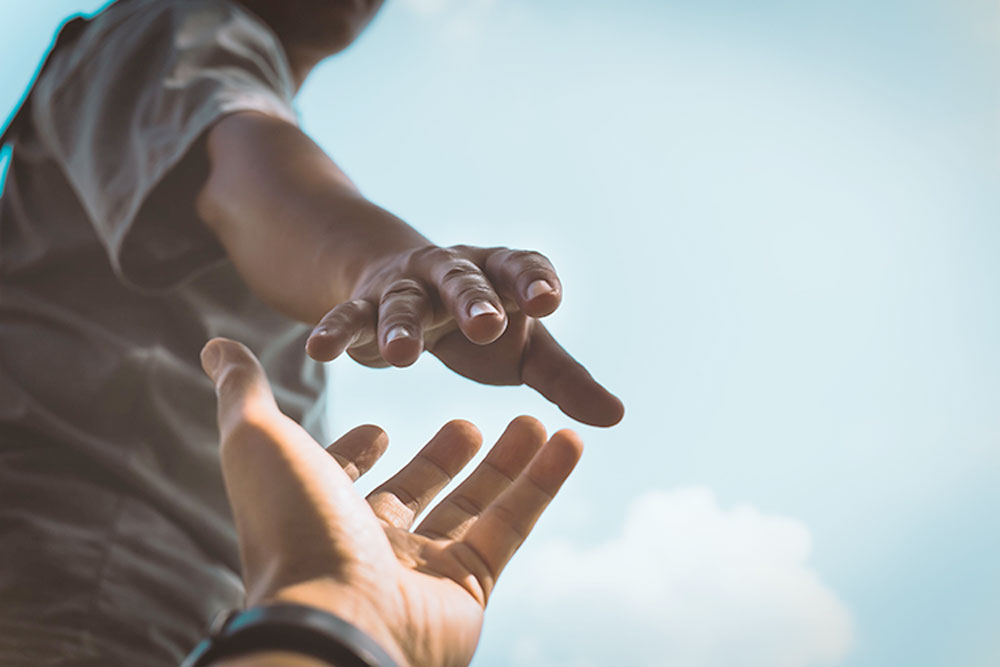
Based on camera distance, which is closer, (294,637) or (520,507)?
(294,637)

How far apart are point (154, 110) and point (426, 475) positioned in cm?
29

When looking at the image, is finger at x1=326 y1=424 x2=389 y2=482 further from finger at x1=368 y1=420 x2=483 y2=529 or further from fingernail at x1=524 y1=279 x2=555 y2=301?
fingernail at x1=524 y1=279 x2=555 y2=301

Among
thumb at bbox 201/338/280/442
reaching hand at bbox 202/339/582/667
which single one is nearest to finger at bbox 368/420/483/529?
reaching hand at bbox 202/339/582/667

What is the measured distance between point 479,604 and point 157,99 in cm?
37

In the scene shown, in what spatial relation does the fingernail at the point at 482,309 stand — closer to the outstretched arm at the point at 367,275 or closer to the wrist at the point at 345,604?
the outstretched arm at the point at 367,275

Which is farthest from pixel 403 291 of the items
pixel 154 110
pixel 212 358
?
pixel 154 110

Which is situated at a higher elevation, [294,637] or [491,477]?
[491,477]

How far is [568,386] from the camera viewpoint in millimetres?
349

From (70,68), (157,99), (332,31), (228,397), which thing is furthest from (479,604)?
(332,31)

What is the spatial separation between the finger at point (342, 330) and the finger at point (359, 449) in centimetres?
14

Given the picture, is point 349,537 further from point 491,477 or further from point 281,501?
point 491,477

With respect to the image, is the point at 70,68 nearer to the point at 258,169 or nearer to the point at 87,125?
the point at 87,125

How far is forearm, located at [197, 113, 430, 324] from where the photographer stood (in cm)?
36

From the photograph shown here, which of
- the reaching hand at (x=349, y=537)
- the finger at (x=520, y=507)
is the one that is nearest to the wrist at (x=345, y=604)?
the reaching hand at (x=349, y=537)
